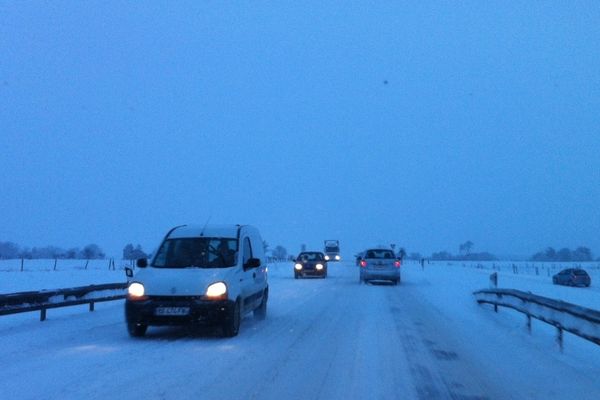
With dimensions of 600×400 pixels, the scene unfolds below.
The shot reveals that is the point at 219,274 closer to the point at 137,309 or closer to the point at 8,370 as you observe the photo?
the point at 137,309

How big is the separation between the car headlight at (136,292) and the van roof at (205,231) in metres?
1.84

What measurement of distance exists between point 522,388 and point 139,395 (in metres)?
A: 4.21

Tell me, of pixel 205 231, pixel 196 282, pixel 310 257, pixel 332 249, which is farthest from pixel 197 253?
pixel 332 249

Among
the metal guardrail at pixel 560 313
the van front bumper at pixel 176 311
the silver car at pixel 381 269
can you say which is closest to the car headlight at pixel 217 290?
the van front bumper at pixel 176 311

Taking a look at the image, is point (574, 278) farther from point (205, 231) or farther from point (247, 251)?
point (205, 231)

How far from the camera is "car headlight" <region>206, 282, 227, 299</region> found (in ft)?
34.3

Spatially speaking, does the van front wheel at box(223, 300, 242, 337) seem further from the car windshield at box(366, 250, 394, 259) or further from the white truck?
the white truck

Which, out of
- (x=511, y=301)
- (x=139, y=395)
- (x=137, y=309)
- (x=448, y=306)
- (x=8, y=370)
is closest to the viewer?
(x=139, y=395)

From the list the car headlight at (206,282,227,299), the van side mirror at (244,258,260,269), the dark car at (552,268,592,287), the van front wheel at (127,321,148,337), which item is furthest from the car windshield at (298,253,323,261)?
the car headlight at (206,282,227,299)

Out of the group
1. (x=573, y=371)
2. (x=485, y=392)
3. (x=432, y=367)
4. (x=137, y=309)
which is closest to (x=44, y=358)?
(x=137, y=309)

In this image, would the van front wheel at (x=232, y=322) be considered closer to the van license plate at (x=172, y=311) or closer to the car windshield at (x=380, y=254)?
the van license plate at (x=172, y=311)

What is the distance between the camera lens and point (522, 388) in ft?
23.1

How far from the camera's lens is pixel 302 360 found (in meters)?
8.52

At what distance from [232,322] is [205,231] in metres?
2.36
